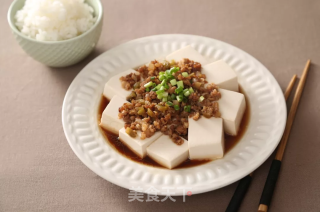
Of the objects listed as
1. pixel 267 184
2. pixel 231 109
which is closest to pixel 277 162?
pixel 267 184

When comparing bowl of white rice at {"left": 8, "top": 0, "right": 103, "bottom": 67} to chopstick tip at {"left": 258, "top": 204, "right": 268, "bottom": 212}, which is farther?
bowl of white rice at {"left": 8, "top": 0, "right": 103, "bottom": 67}

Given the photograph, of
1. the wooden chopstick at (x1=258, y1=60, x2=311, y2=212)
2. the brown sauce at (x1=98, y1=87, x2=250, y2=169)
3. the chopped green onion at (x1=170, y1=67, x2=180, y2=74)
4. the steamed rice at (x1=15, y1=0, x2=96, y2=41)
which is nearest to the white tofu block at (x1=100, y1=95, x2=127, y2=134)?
the brown sauce at (x1=98, y1=87, x2=250, y2=169)

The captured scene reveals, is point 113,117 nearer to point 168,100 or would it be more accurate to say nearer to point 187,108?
point 168,100

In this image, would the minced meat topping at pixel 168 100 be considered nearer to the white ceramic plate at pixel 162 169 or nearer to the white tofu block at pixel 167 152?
the white tofu block at pixel 167 152

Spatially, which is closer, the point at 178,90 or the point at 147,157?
the point at 147,157

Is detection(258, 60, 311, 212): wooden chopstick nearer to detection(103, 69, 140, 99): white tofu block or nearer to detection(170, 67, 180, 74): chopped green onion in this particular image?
detection(170, 67, 180, 74): chopped green onion
